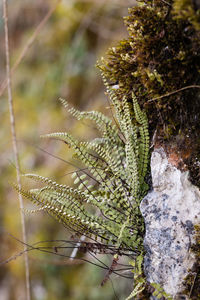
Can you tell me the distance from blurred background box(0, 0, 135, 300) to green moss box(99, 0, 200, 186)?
240cm

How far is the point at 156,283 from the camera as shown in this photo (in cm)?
140

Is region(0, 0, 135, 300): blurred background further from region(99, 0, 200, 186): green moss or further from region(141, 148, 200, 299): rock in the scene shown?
region(99, 0, 200, 186): green moss

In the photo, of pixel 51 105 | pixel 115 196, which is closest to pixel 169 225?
pixel 115 196

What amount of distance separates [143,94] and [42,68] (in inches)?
191

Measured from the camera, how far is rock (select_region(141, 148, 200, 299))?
1.37m

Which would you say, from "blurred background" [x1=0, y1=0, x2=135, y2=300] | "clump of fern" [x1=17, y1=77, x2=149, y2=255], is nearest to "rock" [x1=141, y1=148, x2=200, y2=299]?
"clump of fern" [x1=17, y1=77, x2=149, y2=255]

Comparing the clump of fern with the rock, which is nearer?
the rock

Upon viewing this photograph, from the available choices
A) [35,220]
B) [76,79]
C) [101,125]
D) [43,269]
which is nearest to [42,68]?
[76,79]

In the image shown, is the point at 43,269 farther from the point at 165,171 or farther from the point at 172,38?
the point at 172,38

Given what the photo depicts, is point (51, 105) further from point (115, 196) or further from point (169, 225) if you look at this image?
point (169, 225)

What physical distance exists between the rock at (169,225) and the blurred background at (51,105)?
86.2 inches

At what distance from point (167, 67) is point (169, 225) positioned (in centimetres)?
74

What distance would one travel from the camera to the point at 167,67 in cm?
143

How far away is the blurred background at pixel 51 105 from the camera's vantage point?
4320mm
